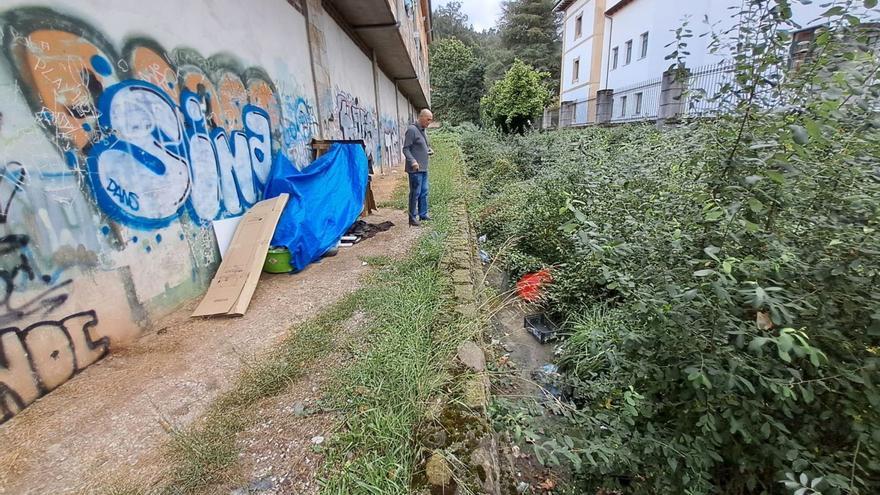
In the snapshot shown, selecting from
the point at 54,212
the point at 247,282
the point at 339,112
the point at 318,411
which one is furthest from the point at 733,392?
the point at 339,112

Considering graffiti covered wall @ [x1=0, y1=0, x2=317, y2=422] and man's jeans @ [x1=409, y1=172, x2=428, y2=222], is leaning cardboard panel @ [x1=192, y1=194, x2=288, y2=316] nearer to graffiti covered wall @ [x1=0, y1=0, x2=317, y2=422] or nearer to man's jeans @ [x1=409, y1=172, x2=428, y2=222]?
→ graffiti covered wall @ [x1=0, y1=0, x2=317, y2=422]

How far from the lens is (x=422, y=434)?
1.86 meters

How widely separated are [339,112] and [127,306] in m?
6.16

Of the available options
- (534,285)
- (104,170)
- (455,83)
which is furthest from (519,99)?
(104,170)

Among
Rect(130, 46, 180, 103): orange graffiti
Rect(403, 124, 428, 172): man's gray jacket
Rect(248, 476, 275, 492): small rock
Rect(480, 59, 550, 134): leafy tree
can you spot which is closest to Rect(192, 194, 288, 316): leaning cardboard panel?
Rect(130, 46, 180, 103): orange graffiti

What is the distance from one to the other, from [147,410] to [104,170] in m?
1.75

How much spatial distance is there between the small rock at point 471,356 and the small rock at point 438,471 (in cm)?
70

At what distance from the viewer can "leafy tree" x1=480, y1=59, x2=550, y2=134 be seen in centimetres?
2020

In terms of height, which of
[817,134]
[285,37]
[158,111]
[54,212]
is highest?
[285,37]

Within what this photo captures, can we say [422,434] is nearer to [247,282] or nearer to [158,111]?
[247,282]

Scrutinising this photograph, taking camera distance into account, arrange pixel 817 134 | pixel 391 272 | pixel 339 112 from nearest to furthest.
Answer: pixel 817 134 < pixel 391 272 < pixel 339 112

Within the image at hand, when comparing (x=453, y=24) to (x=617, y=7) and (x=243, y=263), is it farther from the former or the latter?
(x=243, y=263)

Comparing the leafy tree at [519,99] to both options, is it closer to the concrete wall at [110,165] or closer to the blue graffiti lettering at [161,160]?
the concrete wall at [110,165]

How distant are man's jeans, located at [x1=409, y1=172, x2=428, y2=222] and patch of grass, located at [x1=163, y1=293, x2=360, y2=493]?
3.02 metres
